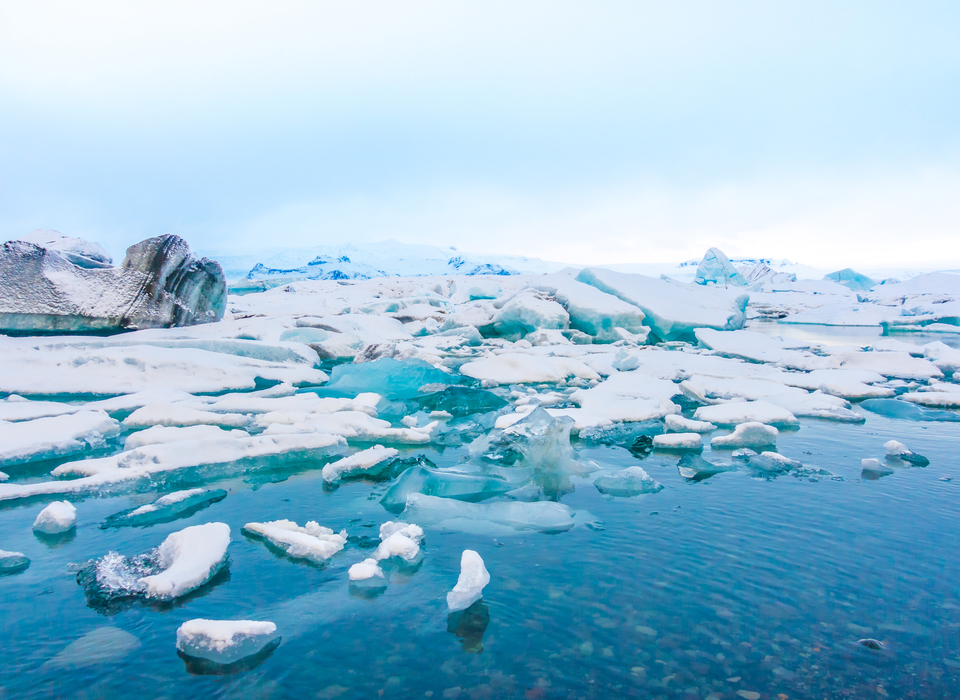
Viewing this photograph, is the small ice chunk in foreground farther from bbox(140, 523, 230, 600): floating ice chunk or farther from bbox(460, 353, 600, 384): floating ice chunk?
bbox(460, 353, 600, 384): floating ice chunk

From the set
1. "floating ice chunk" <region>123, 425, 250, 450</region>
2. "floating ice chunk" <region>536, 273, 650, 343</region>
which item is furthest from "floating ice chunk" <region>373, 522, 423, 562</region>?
"floating ice chunk" <region>536, 273, 650, 343</region>

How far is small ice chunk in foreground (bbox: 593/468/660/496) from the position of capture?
278 centimetres

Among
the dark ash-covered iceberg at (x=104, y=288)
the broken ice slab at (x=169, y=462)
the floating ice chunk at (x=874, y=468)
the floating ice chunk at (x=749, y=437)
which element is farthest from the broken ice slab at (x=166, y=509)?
the dark ash-covered iceberg at (x=104, y=288)

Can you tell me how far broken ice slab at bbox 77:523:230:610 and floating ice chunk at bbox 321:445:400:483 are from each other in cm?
88

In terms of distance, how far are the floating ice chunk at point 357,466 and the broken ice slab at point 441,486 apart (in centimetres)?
33

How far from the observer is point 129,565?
183cm

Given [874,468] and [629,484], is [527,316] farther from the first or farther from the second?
[629,484]

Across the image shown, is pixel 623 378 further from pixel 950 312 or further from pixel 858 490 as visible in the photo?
pixel 950 312

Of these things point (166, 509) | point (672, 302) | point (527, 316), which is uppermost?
point (672, 302)

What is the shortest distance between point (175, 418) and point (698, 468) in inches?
136

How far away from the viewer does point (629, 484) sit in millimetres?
2783

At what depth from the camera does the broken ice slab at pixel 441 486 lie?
101 inches

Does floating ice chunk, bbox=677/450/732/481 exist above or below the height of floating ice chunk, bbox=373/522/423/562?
below

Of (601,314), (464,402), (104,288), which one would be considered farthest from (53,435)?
(601,314)
